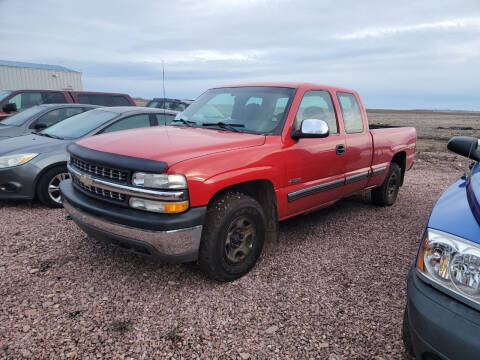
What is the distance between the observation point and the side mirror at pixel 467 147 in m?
2.72

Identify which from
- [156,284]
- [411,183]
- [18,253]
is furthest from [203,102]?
[411,183]

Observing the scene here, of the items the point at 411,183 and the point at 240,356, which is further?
the point at 411,183

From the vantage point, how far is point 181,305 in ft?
9.27

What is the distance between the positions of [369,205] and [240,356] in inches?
167

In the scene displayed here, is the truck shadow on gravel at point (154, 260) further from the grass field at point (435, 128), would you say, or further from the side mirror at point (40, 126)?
the grass field at point (435, 128)

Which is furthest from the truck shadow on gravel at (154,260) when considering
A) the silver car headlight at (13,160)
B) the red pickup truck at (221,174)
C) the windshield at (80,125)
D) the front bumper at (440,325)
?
the windshield at (80,125)

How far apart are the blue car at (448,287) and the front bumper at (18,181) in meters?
4.88

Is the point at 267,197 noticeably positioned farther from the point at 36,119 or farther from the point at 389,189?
the point at 36,119

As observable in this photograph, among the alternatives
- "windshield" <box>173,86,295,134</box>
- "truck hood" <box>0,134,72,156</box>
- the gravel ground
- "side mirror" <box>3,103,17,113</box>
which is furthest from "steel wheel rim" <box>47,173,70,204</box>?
"side mirror" <box>3,103,17,113</box>

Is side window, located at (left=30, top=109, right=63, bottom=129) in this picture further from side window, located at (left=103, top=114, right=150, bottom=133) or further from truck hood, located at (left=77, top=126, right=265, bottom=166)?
truck hood, located at (left=77, top=126, right=265, bottom=166)

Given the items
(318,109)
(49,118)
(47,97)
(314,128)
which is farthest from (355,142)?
(47,97)

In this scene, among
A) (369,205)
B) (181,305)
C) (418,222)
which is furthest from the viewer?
(369,205)

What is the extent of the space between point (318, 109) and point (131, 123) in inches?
131

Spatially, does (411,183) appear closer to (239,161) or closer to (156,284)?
(239,161)
